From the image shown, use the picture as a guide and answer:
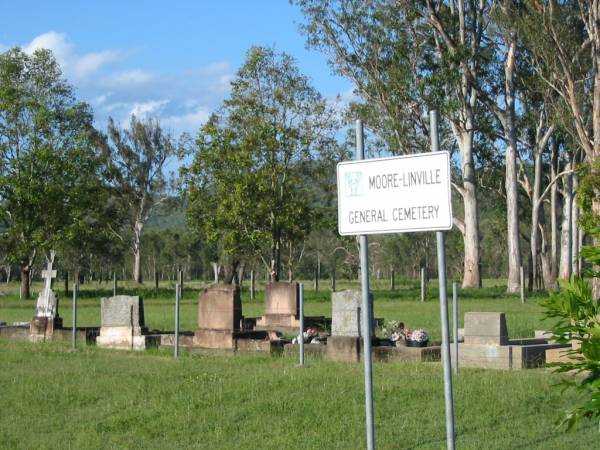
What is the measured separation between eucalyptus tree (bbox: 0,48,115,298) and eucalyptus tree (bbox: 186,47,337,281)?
604cm

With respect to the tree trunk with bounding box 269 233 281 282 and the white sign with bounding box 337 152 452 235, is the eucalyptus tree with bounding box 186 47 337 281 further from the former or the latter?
the white sign with bounding box 337 152 452 235

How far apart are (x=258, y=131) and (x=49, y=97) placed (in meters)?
13.2

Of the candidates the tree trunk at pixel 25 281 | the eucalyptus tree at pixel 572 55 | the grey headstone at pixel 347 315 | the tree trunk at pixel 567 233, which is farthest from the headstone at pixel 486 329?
the tree trunk at pixel 25 281

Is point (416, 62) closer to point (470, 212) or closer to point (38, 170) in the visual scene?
point (470, 212)

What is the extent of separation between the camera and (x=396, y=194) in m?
6.79

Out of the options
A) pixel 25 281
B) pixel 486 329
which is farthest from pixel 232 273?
pixel 486 329

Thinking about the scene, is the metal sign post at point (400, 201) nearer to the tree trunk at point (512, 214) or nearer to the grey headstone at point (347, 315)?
the grey headstone at point (347, 315)

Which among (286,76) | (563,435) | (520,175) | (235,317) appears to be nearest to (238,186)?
(286,76)

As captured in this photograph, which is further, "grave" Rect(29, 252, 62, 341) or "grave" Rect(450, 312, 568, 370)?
"grave" Rect(29, 252, 62, 341)

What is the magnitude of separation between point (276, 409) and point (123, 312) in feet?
35.6

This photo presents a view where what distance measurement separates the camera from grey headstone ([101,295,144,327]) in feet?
70.0

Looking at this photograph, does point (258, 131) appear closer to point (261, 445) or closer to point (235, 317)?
point (235, 317)

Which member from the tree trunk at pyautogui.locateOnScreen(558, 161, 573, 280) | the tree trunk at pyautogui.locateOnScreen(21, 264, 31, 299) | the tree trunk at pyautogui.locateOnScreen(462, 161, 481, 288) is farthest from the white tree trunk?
the tree trunk at pyautogui.locateOnScreen(21, 264, 31, 299)

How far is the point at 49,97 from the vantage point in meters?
52.5
